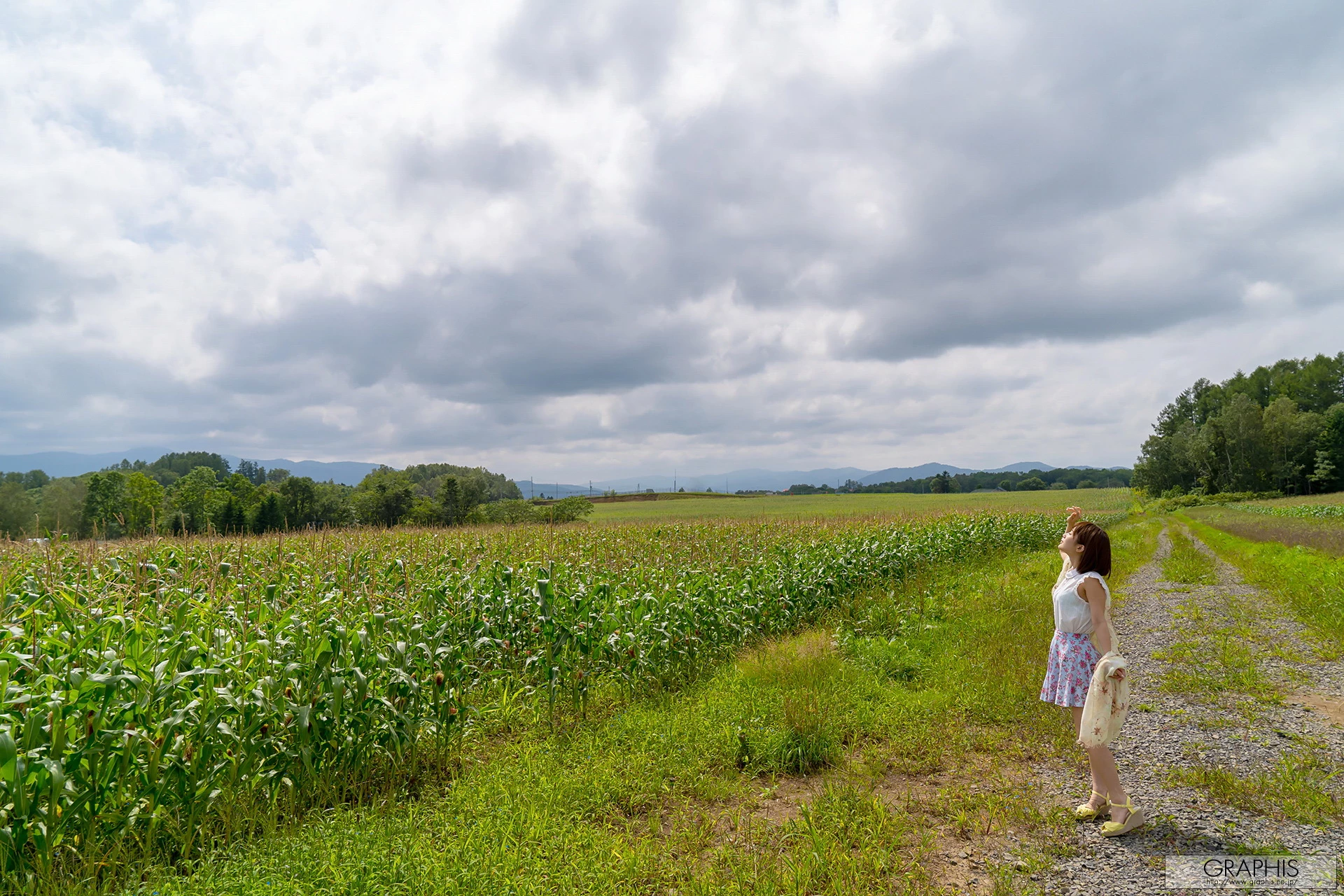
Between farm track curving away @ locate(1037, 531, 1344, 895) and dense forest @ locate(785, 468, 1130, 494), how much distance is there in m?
133

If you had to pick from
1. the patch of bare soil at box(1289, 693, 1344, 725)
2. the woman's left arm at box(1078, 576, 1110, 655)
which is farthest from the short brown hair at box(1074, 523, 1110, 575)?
the patch of bare soil at box(1289, 693, 1344, 725)

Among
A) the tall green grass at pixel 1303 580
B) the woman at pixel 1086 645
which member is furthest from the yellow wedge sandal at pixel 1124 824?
the tall green grass at pixel 1303 580

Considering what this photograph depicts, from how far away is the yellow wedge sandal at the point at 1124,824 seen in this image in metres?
4.30

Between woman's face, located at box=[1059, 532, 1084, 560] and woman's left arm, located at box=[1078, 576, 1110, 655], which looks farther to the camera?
woman's face, located at box=[1059, 532, 1084, 560]

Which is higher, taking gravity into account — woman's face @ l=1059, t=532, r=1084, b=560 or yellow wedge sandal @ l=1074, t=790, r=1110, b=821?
woman's face @ l=1059, t=532, r=1084, b=560

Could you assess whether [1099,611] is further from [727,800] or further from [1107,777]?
Result: [727,800]

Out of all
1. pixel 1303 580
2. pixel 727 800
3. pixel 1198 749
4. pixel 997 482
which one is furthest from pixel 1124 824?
pixel 997 482

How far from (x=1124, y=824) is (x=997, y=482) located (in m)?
175

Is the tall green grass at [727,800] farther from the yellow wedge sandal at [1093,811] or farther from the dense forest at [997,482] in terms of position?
the dense forest at [997,482]

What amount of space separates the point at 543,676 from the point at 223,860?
3938 mm

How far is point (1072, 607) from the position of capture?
481 centimetres

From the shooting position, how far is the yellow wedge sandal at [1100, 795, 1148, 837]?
4.30 meters

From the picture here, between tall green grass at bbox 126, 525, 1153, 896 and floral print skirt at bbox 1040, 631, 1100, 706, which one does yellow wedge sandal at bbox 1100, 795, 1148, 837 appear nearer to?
tall green grass at bbox 126, 525, 1153, 896

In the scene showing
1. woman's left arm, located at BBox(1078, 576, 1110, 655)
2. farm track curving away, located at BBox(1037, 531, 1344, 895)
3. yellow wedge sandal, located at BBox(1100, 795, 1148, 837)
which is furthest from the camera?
woman's left arm, located at BBox(1078, 576, 1110, 655)
